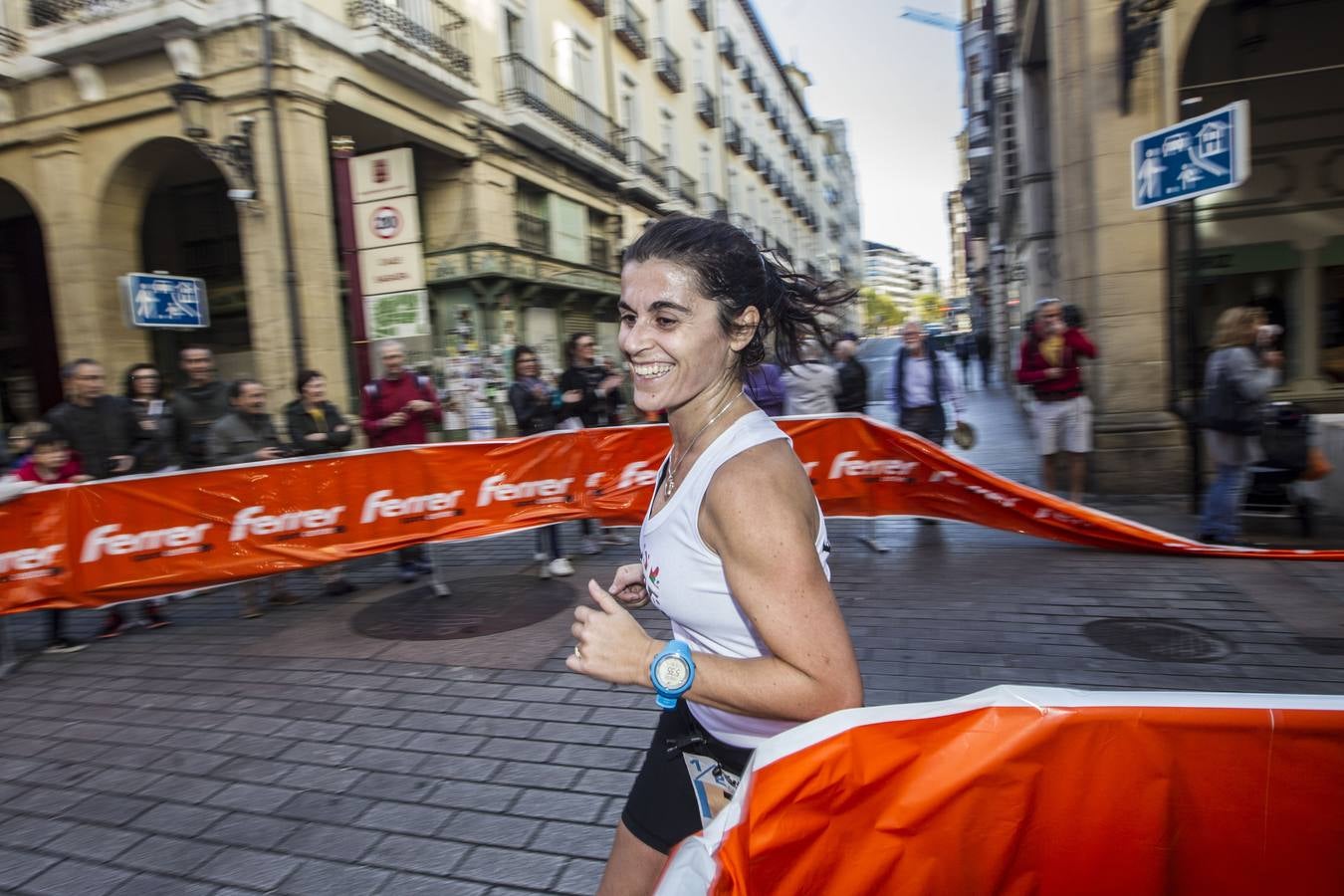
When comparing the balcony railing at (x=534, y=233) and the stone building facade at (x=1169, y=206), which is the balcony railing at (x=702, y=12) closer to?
the balcony railing at (x=534, y=233)

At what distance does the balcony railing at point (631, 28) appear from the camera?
24.0m

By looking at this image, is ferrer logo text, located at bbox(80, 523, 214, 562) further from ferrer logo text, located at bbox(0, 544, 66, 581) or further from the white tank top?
the white tank top

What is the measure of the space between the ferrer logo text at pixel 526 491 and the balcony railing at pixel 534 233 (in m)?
13.2

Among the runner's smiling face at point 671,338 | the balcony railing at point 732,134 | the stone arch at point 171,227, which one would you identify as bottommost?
the runner's smiling face at point 671,338

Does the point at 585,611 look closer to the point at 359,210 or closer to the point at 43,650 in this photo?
the point at 43,650

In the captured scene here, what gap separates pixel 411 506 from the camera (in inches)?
255

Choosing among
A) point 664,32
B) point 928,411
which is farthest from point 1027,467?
point 664,32

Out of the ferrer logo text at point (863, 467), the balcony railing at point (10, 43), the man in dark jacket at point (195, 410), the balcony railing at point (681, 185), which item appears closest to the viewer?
the man in dark jacket at point (195, 410)

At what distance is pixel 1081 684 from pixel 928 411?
4.28 meters

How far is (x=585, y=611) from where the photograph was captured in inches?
53.7

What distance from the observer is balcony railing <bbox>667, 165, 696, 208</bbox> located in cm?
2812

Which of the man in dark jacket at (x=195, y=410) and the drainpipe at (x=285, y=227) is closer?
the man in dark jacket at (x=195, y=410)

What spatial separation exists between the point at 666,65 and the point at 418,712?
90.4 ft

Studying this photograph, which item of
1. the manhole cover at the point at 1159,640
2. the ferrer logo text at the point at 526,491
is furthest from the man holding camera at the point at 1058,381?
the ferrer logo text at the point at 526,491
